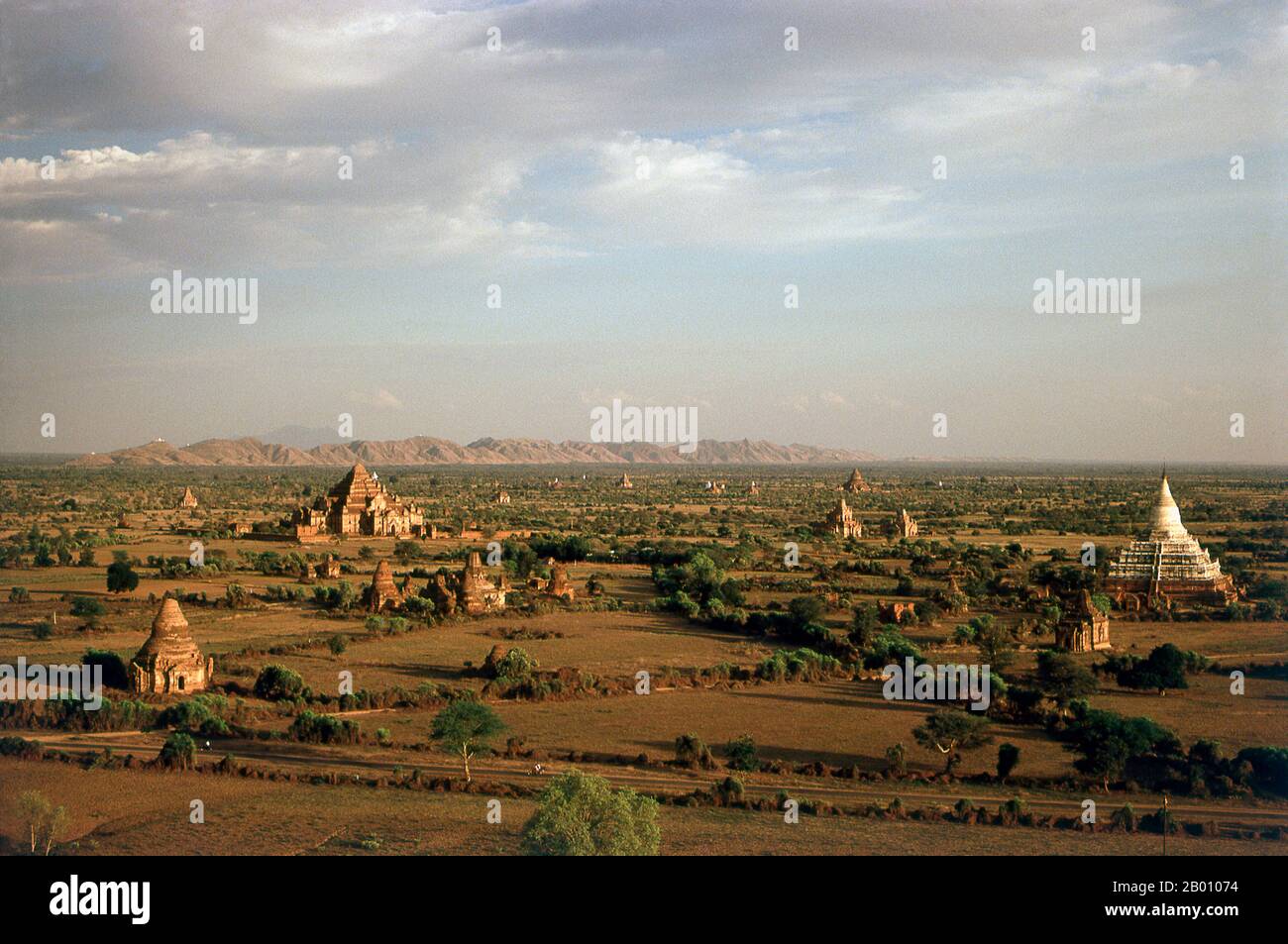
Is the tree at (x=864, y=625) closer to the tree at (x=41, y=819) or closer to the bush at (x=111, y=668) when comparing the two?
the bush at (x=111, y=668)

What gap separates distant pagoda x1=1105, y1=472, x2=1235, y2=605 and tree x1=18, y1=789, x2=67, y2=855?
33874 mm

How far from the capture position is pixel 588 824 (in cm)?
1393

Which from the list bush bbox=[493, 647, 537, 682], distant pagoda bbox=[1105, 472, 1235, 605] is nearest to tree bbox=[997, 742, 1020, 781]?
bush bbox=[493, 647, 537, 682]

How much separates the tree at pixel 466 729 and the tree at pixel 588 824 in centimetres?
488

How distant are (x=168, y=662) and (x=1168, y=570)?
32538 mm

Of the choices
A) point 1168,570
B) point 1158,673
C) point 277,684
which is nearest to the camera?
point 277,684

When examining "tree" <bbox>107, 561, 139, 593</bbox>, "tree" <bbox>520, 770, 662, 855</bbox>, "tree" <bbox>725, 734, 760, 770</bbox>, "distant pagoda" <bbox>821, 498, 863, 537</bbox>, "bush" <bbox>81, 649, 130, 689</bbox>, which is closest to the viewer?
"tree" <bbox>520, 770, 662, 855</bbox>

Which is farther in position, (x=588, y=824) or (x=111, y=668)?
(x=111, y=668)

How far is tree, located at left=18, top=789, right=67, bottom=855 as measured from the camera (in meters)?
14.3

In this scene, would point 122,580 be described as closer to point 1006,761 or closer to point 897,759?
point 897,759

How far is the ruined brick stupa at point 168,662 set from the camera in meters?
24.2

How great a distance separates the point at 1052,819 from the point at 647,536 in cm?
5115

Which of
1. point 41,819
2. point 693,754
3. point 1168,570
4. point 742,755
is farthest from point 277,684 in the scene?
point 1168,570

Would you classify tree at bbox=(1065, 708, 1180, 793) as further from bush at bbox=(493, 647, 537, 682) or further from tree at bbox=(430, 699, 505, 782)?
bush at bbox=(493, 647, 537, 682)
